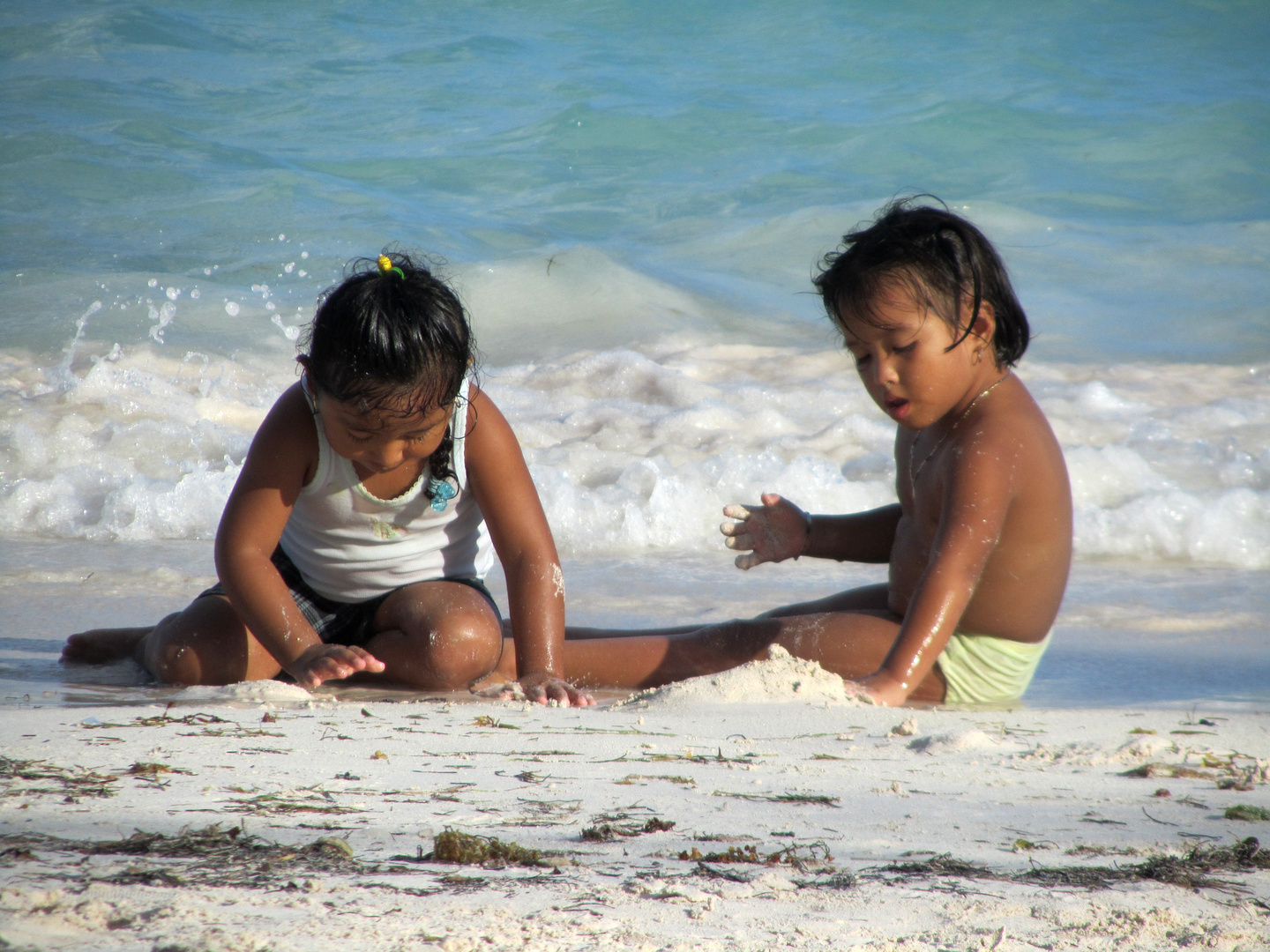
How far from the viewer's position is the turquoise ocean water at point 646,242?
4734mm

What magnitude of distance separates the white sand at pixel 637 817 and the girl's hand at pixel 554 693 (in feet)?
0.31

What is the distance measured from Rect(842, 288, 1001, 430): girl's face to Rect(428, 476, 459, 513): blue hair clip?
3.42 feet

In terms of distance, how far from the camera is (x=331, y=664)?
8.38 ft

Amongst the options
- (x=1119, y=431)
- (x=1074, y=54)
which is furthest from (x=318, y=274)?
(x=1074, y=54)

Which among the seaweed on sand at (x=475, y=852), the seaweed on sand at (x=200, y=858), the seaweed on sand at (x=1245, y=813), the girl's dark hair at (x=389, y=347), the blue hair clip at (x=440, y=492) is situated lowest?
the seaweed on sand at (x=1245, y=813)

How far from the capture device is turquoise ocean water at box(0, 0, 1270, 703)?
15.5 ft

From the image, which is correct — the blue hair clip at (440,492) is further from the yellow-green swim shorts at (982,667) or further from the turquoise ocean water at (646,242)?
the yellow-green swim shorts at (982,667)

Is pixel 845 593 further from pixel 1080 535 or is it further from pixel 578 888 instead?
pixel 578 888

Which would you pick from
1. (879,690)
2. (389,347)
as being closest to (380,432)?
(389,347)

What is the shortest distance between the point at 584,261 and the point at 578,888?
28.2 ft

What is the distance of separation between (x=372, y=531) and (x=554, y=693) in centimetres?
67

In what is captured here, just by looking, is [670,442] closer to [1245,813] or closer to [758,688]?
[758,688]

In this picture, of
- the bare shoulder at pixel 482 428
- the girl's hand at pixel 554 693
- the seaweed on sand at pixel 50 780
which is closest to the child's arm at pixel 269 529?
the bare shoulder at pixel 482 428

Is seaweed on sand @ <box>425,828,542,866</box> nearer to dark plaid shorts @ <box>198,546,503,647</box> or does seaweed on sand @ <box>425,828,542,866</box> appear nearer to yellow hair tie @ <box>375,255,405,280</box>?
yellow hair tie @ <box>375,255,405,280</box>
